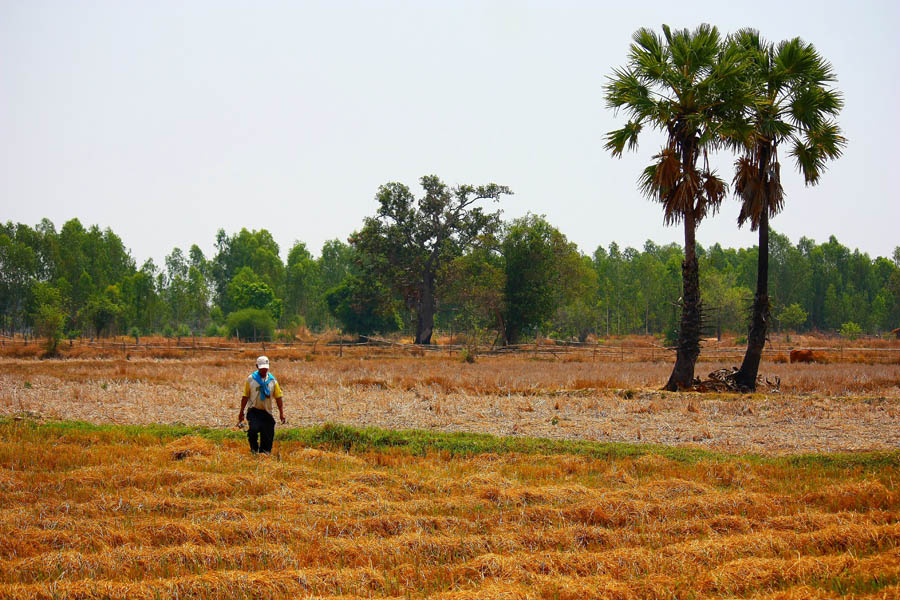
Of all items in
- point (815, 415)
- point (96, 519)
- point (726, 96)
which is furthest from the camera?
point (726, 96)

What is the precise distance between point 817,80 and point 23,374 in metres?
30.5

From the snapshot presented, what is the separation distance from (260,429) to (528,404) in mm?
9597

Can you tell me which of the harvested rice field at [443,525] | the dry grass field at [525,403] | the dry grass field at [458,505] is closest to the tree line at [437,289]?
the dry grass field at [525,403]

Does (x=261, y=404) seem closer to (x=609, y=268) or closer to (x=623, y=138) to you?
(x=623, y=138)

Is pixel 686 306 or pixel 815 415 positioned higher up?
pixel 686 306

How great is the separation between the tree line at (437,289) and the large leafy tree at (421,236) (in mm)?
273

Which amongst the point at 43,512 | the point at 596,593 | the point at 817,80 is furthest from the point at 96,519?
the point at 817,80

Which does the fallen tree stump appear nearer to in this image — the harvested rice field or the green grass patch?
the green grass patch

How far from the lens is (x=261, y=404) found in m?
12.0

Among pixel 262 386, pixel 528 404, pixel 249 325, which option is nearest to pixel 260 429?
pixel 262 386

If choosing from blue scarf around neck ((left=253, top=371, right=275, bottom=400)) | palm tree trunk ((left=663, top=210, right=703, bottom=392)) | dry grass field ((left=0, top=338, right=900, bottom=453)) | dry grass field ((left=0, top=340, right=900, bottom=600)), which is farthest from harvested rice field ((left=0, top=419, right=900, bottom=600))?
palm tree trunk ((left=663, top=210, right=703, bottom=392))

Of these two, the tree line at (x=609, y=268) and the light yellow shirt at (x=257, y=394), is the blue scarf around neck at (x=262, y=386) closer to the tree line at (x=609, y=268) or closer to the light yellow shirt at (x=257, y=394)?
the light yellow shirt at (x=257, y=394)

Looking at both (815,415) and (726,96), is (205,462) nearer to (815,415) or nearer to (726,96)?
(815,415)

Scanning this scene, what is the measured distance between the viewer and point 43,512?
8391mm
